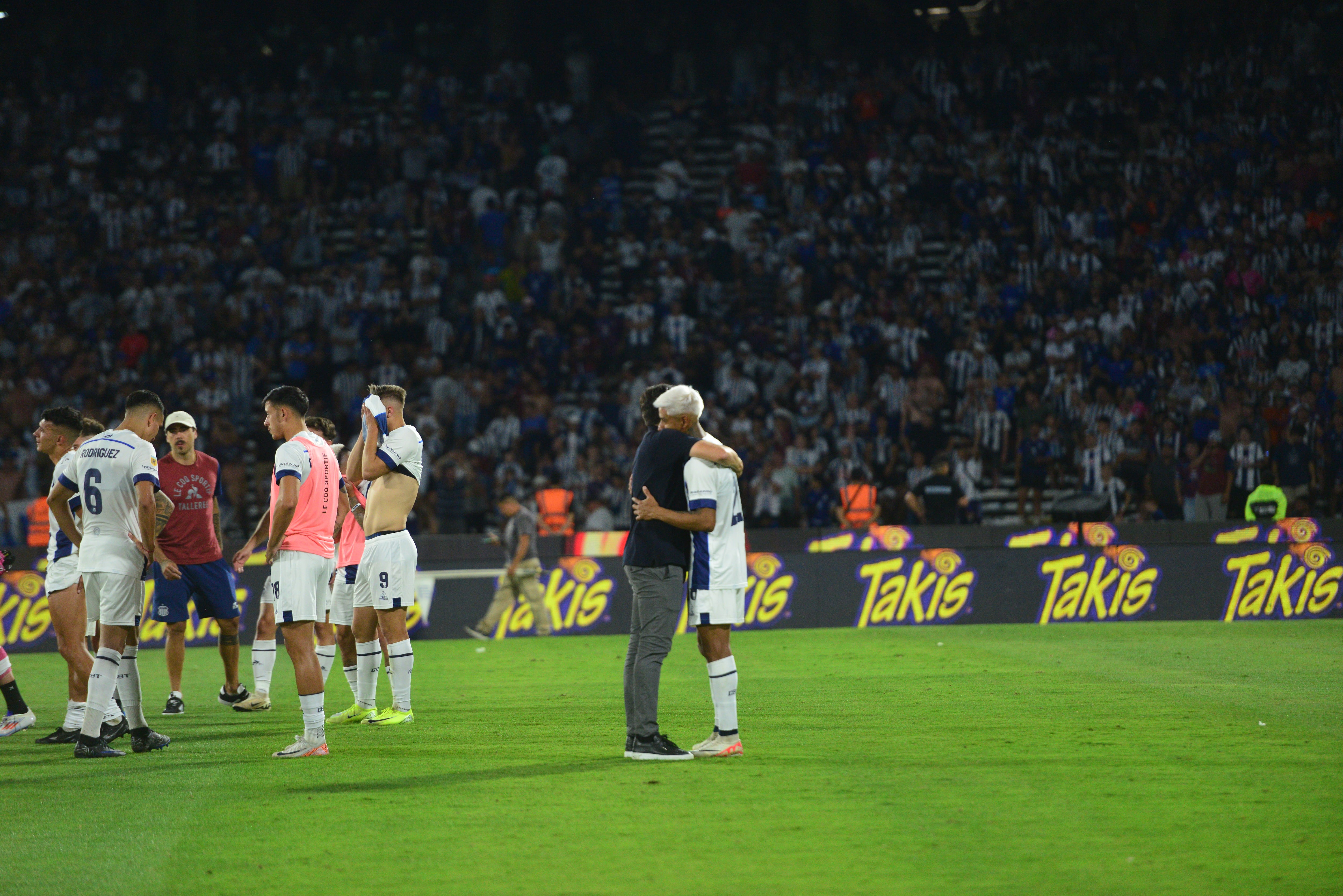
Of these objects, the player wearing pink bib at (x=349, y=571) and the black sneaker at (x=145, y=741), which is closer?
the black sneaker at (x=145, y=741)

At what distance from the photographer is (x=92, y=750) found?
903cm

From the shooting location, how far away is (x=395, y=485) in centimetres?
1044

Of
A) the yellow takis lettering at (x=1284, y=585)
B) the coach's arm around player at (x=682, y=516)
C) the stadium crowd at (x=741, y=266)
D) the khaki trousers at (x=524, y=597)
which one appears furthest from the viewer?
the stadium crowd at (x=741, y=266)

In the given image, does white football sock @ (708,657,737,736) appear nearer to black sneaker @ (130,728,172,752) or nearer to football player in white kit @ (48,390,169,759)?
football player in white kit @ (48,390,169,759)

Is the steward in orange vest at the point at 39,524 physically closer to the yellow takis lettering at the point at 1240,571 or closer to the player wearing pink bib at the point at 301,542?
the player wearing pink bib at the point at 301,542

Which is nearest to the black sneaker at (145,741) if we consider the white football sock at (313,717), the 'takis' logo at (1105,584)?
the white football sock at (313,717)

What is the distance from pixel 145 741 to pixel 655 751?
3.49m

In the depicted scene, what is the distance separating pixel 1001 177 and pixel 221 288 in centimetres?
1498

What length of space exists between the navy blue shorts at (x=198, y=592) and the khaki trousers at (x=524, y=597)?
7676 millimetres

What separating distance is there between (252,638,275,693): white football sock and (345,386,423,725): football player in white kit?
140 cm

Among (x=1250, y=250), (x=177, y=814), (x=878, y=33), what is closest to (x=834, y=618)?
(x=1250, y=250)

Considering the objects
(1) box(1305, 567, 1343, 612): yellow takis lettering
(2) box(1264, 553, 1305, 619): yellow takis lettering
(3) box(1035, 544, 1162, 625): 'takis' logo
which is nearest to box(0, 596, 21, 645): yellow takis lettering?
(3) box(1035, 544, 1162, 625): 'takis' logo

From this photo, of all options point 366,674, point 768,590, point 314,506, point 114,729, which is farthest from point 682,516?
point 768,590

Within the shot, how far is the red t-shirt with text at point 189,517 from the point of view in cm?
1140
